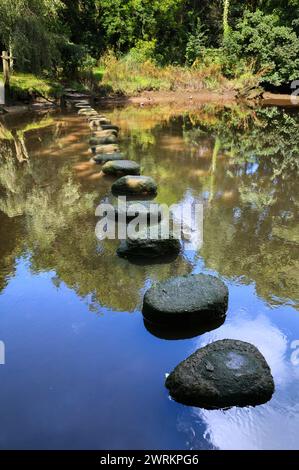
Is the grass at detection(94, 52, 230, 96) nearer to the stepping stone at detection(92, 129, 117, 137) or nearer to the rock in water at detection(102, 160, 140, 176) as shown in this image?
the stepping stone at detection(92, 129, 117, 137)

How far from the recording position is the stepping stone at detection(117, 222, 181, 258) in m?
4.14

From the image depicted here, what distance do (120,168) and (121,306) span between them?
343 cm

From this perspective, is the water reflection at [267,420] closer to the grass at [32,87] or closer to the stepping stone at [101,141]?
the stepping stone at [101,141]

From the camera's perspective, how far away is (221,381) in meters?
2.53

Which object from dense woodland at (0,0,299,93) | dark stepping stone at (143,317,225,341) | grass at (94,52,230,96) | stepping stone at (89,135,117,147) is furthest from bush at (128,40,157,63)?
dark stepping stone at (143,317,225,341)

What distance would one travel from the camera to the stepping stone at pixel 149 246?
4145 millimetres

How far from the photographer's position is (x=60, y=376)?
275 centimetres

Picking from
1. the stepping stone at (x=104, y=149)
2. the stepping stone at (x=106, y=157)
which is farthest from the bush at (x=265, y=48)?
the stepping stone at (x=106, y=157)

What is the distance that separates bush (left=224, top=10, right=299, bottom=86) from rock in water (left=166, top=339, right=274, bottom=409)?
57.4 ft

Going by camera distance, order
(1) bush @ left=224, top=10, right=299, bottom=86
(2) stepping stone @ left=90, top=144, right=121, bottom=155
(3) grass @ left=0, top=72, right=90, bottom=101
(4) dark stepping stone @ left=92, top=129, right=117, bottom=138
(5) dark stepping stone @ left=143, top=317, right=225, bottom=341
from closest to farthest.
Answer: (5) dark stepping stone @ left=143, top=317, right=225, bottom=341 → (2) stepping stone @ left=90, top=144, right=121, bottom=155 → (4) dark stepping stone @ left=92, top=129, right=117, bottom=138 → (3) grass @ left=0, top=72, right=90, bottom=101 → (1) bush @ left=224, top=10, right=299, bottom=86

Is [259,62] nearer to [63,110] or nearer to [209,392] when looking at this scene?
[63,110]

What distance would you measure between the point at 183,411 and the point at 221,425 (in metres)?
0.22

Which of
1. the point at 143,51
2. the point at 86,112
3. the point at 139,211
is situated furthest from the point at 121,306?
the point at 143,51
